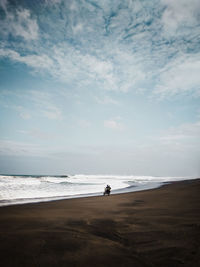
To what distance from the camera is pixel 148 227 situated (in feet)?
17.4

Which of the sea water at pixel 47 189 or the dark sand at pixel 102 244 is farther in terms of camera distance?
the sea water at pixel 47 189

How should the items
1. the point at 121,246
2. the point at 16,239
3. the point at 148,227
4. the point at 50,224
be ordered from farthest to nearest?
the point at 50,224
the point at 148,227
the point at 16,239
the point at 121,246

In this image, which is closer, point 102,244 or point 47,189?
point 102,244

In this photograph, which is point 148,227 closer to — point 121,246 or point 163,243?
point 163,243

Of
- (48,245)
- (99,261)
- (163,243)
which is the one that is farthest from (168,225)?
(48,245)

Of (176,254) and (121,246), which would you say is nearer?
(176,254)

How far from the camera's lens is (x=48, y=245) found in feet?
13.0

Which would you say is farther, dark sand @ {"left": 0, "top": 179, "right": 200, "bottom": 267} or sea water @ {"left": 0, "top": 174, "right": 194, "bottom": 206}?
sea water @ {"left": 0, "top": 174, "right": 194, "bottom": 206}

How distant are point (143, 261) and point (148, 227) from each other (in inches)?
89.2

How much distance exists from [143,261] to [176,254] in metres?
0.70

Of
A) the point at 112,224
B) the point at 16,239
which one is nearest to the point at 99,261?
the point at 16,239

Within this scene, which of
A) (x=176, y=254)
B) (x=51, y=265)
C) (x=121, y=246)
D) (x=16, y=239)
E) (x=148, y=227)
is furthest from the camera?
(x=148, y=227)

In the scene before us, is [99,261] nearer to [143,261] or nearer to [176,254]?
[143,261]

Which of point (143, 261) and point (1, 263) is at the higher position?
point (143, 261)
